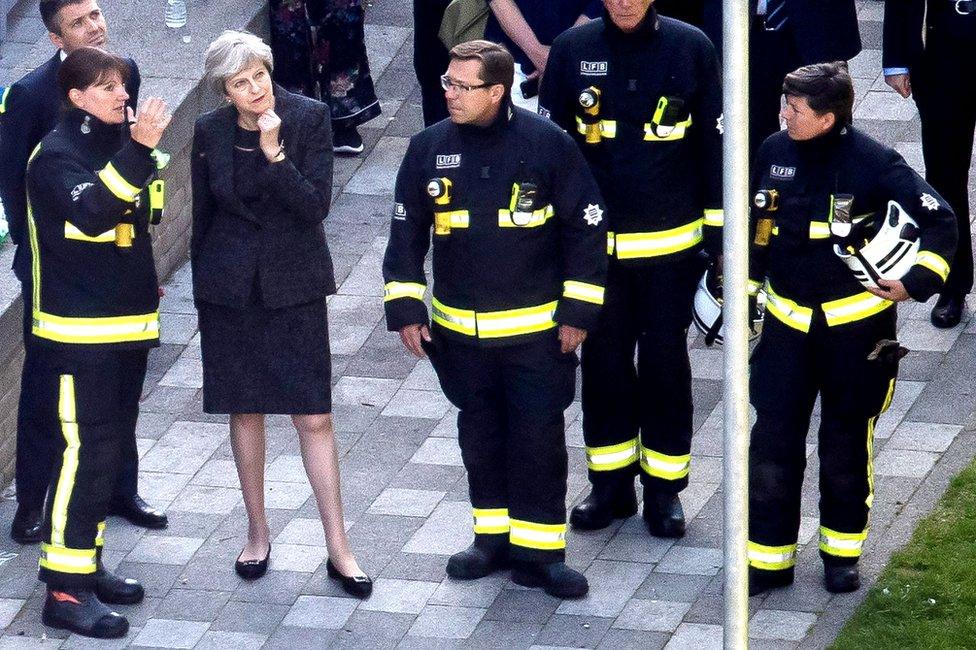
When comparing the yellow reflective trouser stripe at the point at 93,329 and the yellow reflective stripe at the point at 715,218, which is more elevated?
the yellow reflective stripe at the point at 715,218

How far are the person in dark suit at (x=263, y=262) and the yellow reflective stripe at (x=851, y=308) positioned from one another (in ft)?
5.86

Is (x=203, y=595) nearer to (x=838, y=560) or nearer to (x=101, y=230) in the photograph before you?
(x=101, y=230)

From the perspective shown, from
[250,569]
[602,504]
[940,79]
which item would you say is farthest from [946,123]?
[250,569]

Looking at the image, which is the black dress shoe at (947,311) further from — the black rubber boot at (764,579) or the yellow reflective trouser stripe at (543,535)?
the yellow reflective trouser stripe at (543,535)

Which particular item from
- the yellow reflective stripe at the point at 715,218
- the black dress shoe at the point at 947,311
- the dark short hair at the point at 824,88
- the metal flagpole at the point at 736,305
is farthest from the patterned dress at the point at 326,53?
the metal flagpole at the point at 736,305

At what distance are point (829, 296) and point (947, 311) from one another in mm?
2281

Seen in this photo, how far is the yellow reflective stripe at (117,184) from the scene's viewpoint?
6.84 metres

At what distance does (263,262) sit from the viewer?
7.03 metres

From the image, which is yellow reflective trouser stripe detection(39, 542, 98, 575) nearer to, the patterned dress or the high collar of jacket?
the high collar of jacket

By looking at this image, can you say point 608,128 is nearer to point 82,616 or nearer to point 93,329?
point 93,329

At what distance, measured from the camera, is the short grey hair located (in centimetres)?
684

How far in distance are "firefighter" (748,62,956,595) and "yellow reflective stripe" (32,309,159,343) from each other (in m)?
2.21

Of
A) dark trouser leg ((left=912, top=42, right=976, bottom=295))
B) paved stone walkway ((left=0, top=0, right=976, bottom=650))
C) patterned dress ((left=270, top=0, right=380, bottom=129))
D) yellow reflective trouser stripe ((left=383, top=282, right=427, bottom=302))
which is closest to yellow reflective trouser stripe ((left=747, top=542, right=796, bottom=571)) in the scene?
paved stone walkway ((left=0, top=0, right=976, bottom=650))

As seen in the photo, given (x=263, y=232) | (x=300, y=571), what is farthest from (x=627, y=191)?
(x=300, y=571)
